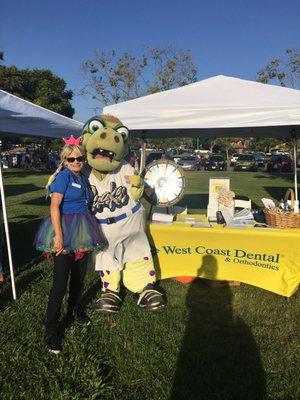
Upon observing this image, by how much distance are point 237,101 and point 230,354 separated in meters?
2.66

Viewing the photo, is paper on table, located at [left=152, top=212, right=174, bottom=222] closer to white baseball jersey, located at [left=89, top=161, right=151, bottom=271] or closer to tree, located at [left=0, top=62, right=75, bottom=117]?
white baseball jersey, located at [left=89, top=161, right=151, bottom=271]

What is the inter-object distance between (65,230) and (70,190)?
32 cm

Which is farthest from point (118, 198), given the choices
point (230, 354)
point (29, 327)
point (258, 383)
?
point (258, 383)

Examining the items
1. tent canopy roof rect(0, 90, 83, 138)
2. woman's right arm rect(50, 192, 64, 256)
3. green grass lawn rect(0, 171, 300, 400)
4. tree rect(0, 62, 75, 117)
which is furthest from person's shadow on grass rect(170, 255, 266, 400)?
tree rect(0, 62, 75, 117)

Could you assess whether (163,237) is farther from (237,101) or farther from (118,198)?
(237,101)

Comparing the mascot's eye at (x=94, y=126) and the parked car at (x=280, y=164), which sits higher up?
the mascot's eye at (x=94, y=126)

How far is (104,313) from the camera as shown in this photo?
3957 mm

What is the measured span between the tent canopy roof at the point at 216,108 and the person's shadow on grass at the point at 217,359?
77.4 inches

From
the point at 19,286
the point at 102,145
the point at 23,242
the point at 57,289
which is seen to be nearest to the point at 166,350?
the point at 57,289

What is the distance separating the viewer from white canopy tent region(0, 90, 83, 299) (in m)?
4.02

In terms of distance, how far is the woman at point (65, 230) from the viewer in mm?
3164

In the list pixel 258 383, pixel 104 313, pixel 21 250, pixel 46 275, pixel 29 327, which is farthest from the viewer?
pixel 21 250

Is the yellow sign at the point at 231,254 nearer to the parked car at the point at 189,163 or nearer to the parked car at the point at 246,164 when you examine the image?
the parked car at the point at 189,163

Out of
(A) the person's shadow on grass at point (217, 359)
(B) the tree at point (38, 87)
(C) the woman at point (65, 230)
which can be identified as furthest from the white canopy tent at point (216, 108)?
(B) the tree at point (38, 87)
